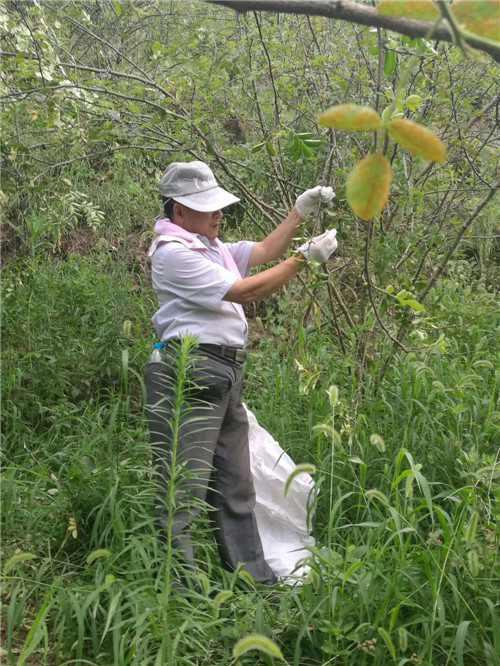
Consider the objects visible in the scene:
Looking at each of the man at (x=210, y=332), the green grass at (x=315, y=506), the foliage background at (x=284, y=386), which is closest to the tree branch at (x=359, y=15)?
the foliage background at (x=284, y=386)

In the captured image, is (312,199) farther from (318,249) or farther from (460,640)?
(460,640)

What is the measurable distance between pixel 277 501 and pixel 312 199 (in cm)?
131

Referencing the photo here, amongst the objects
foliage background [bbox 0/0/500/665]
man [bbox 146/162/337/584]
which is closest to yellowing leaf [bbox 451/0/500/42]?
foliage background [bbox 0/0/500/665]

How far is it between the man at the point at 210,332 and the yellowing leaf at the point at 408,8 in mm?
1970

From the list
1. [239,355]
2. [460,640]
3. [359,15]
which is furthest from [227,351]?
[359,15]

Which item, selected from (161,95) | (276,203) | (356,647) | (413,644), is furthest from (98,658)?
(276,203)

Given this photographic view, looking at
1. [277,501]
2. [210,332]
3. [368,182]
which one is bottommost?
[277,501]

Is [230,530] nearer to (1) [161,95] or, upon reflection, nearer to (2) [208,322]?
(2) [208,322]

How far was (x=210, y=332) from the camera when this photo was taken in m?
2.76

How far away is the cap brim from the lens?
9.18 feet

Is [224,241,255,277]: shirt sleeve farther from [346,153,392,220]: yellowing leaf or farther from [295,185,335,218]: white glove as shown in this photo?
[346,153,392,220]: yellowing leaf

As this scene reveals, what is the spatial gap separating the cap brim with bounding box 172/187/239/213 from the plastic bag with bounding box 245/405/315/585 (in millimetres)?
960

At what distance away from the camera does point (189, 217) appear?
288 centimetres

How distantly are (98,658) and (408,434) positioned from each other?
157 cm
